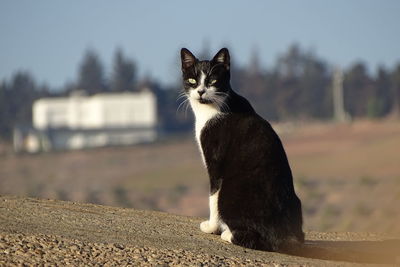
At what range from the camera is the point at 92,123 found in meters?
116

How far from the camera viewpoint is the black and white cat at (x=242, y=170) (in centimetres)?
905

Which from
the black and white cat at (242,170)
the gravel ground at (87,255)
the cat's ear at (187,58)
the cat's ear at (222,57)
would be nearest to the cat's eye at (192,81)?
the black and white cat at (242,170)

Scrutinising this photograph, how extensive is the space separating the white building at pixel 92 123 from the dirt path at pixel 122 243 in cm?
9470

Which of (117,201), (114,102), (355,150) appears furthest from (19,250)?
(114,102)

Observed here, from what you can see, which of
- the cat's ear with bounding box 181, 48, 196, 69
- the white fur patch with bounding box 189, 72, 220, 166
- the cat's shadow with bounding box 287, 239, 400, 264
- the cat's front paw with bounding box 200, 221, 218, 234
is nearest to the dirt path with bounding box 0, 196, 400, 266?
the cat's shadow with bounding box 287, 239, 400, 264

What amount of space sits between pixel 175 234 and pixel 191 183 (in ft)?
192

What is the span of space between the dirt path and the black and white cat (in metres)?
0.19

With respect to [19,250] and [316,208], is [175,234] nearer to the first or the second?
[19,250]

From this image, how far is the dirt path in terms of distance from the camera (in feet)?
26.8

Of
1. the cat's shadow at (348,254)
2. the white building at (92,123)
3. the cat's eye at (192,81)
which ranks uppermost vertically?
the cat's eye at (192,81)

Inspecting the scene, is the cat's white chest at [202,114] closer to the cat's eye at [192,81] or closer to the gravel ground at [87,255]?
the cat's eye at [192,81]

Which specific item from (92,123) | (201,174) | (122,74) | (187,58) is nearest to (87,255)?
(187,58)

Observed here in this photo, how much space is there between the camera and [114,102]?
113625 millimetres

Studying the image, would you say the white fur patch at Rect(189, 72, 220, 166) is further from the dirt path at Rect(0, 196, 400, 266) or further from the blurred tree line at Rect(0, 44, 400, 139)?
the blurred tree line at Rect(0, 44, 400, 139)
